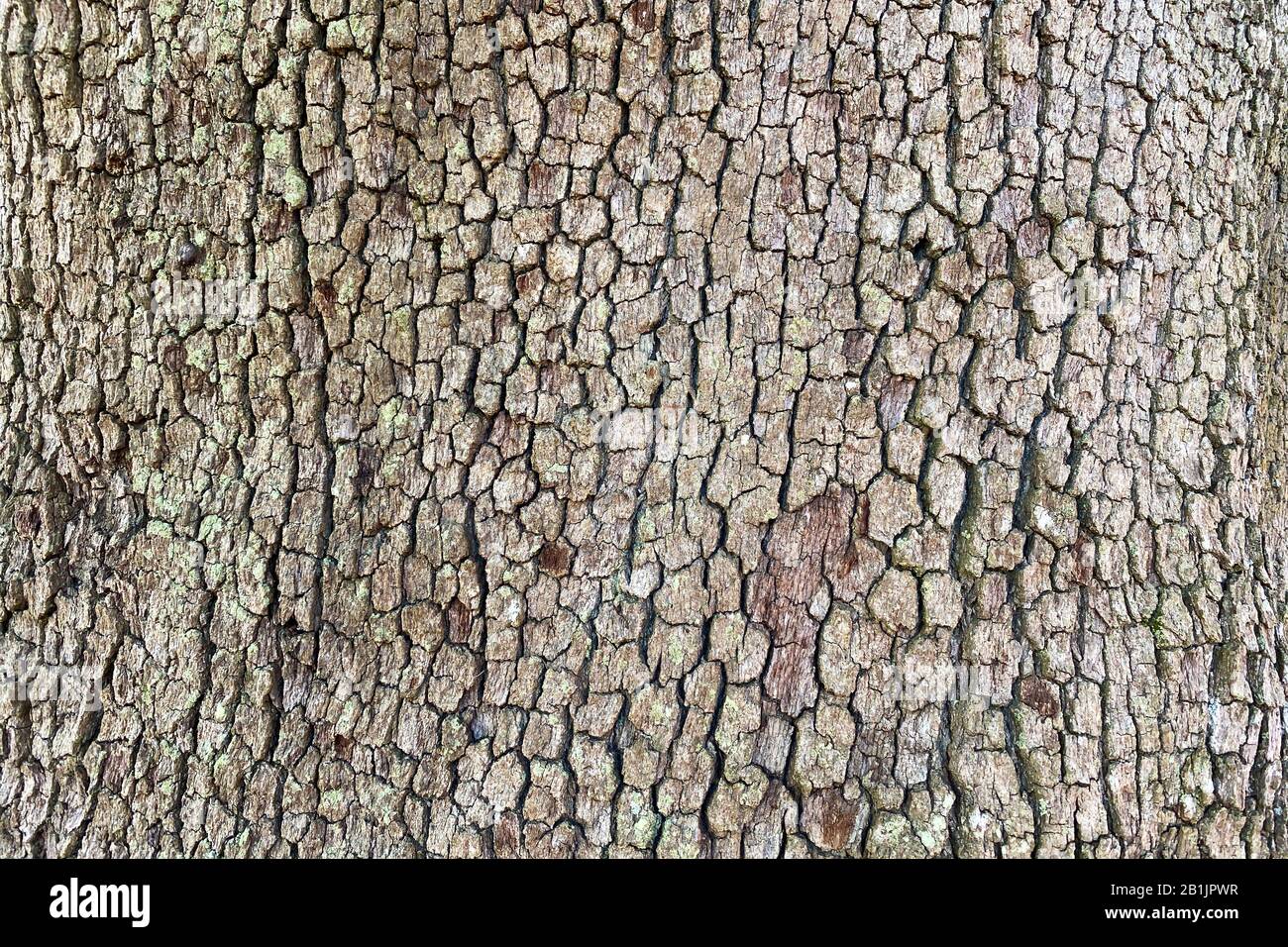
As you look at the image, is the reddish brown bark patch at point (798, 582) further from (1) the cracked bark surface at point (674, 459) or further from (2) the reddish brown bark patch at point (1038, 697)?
(2) the reddish brown bark patch at point (1038, 697)

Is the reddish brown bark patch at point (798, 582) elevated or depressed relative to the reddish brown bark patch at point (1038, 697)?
elevated

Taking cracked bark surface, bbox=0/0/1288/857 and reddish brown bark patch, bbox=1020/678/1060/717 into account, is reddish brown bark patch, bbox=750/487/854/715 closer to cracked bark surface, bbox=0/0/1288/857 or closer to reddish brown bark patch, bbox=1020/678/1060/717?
cracked bark surface, bbox=0/0/1288/857

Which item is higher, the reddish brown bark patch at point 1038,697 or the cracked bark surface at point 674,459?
the cracked bark surface at point 674,459

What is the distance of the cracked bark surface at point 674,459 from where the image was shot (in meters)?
1.55

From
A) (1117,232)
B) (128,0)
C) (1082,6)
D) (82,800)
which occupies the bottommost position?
(82,800)

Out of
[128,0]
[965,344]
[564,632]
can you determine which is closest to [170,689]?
[564,632]

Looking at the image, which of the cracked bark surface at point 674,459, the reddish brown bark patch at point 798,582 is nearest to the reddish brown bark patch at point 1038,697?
the cracked bark surface at point 674,459

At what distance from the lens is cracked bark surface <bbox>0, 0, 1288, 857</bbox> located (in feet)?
5.09

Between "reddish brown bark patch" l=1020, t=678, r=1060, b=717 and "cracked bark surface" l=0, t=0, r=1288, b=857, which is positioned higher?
"cracked bark surface" l=0, t=0, r=1288, b=857

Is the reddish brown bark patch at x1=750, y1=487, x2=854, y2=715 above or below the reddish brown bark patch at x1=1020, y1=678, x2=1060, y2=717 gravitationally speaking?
above

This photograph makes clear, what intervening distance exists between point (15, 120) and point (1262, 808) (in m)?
2.37

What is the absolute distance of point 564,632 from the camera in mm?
1572

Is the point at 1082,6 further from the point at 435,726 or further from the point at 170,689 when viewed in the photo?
the point at 170,689

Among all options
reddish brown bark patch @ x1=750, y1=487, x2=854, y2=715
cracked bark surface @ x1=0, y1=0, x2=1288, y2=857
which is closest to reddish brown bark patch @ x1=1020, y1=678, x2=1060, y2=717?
cracked bark surface @ x1=0, y1=0, x2=1288, y2=857
